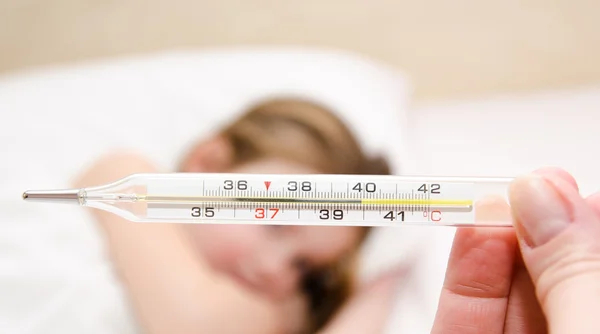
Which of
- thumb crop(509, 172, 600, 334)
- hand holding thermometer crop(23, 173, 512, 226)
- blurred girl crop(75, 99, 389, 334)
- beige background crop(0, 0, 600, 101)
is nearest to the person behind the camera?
thumb crop(509, 172, 600, 334)

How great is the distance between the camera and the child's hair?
Answer: 3.57ft

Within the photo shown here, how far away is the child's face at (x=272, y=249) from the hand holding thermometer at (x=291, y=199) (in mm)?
408

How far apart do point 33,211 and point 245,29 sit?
65cm

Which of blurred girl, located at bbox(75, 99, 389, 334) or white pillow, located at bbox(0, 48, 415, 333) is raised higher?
white pillow, located at bbox(0, 48, 415, 333)

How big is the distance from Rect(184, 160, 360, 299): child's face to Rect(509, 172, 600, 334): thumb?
1.70ft

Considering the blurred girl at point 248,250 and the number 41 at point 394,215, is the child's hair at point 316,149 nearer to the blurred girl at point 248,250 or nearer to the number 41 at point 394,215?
the blurred girl at point 248,250

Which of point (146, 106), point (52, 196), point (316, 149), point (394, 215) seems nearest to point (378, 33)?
point (316, 149)

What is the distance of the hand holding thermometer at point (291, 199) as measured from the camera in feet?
1.94

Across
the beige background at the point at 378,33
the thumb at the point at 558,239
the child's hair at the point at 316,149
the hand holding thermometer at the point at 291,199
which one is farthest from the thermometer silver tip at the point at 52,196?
the beige background at the point at 378,33

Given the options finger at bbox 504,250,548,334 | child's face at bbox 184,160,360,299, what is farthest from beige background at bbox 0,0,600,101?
finger at bbox 504,250,548,334

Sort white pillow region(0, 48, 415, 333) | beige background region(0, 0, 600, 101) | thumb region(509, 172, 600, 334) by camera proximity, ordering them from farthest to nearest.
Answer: beige background region(0, 0, 600, 101)
white pillow region(0, 48, 415, 333)
thumb region(509, 172, 600, 334)

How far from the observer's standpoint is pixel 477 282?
61 centimetres

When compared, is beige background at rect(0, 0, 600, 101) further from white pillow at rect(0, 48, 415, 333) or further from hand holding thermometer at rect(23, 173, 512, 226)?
hand holding thermometer at rect(23, 173, 512, 226)

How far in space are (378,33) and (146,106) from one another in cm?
54
